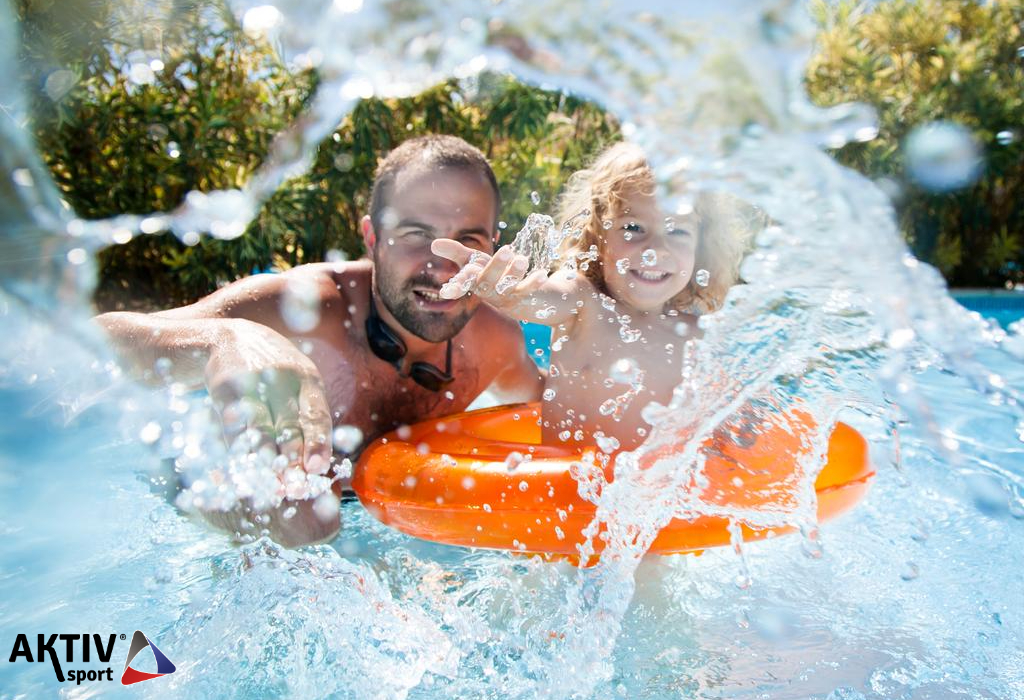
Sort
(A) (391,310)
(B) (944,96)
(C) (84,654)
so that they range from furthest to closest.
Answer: (B) (944,96)
(A) (391,310)
(C) (84,654)

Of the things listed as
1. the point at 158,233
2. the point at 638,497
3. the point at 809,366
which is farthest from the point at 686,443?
the point at 158,233

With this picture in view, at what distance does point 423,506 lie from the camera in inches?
76.5

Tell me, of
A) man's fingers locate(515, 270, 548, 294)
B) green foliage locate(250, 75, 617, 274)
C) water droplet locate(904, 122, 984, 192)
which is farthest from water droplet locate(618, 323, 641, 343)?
A: water droplet locate(904, 122, 984, 192)

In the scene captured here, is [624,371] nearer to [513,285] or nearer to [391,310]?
[513,285]

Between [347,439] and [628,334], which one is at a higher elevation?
[628,334]

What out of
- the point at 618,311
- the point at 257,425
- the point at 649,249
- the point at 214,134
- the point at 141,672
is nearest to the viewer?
the point at 257,425

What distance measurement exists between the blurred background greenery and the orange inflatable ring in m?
3.70

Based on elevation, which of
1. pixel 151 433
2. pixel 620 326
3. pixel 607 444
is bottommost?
pixel 151 433

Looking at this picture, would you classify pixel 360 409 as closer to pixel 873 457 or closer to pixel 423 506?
pixel 423 506

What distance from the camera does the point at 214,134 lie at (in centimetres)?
587

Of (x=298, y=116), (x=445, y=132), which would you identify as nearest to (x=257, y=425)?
(x=445, y=132)

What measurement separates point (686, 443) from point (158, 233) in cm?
510

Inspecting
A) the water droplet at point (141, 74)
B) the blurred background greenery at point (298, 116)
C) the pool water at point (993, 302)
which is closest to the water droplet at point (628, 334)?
the blurred background greenery at point (298, 116)

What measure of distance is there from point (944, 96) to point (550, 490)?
582 cm
